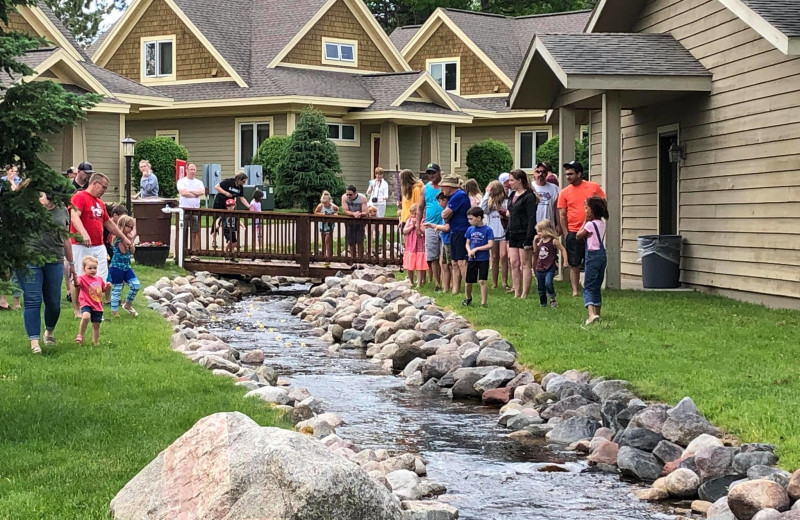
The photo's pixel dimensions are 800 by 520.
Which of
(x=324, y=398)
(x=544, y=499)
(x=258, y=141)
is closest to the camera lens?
(x=544, y=499)

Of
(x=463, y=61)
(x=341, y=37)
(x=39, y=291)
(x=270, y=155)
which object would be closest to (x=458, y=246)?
(x=39, y=291)

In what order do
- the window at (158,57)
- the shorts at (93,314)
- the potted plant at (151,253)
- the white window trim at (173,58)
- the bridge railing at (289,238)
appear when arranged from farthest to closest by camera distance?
the window at (158,57) < the white window trim at (173,58) < the bridge railing at (289,238) < the potted plant at (151,253) < the shorts at (93,314)

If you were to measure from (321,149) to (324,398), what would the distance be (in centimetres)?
2013

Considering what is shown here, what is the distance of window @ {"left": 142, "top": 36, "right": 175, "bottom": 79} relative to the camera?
36.8 metres

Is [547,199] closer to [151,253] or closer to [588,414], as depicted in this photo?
[588,414]

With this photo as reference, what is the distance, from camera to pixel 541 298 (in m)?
14.9

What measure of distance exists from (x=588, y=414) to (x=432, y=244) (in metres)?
7.83

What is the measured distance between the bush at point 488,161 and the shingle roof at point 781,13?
79.4 feet

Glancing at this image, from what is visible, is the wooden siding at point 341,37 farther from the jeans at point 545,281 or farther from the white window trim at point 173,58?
the jeans at point 545,281

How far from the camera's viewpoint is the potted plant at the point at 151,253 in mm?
21516

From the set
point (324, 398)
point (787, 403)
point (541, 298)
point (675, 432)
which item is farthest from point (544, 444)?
point (541, 298)

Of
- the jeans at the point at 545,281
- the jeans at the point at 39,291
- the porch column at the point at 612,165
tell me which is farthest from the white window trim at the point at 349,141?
the jeans at the point at 39,291

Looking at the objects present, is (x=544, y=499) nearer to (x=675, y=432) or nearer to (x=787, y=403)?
(x=675, y=432)

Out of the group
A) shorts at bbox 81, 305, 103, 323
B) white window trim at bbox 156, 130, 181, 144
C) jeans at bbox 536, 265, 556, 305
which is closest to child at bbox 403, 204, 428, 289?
jeans at bbox 536, 265, 556, 305
